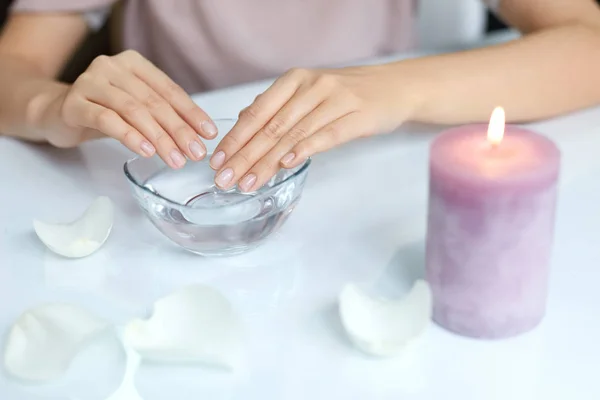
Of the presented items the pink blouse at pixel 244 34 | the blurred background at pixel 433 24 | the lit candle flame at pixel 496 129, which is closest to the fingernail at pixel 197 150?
the lit candle flame at pixel 496 129

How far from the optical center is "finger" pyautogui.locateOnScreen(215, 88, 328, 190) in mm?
570

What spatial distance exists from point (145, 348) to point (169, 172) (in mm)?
198

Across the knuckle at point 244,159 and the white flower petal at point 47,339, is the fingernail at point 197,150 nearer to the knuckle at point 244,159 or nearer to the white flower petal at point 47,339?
the knuckle at point 244,159

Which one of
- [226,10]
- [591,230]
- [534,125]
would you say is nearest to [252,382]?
[591,230]

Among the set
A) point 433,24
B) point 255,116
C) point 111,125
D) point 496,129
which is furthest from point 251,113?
point 433,24

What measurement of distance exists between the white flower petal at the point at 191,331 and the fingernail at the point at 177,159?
129 millimetres

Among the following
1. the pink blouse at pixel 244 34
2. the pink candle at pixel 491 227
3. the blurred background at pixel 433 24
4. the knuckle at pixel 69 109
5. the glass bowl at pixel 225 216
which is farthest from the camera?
the blurred background at pixel 433 24

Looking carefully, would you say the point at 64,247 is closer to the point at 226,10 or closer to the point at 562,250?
the point at 562,250

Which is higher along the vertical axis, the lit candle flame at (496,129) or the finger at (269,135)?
the lit candle flame at (496,129)

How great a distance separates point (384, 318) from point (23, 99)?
1.55 ft

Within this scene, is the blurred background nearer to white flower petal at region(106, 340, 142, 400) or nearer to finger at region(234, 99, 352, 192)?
finger at region(234, 99, 352, 192)

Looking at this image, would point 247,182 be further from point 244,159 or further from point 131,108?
point 131,108

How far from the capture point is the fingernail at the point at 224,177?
0.57m

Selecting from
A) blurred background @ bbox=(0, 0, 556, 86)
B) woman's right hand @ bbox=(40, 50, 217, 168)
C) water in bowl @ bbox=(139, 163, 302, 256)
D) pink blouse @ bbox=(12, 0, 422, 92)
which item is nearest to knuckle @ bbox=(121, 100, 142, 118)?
woman's right hand @ bbox=(40, 50, 217, 168)
